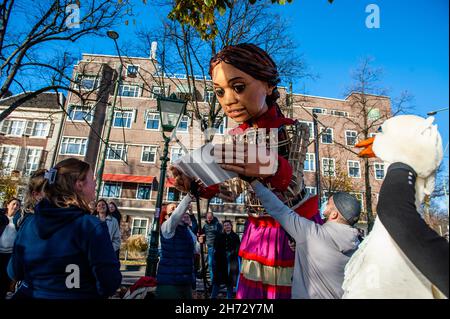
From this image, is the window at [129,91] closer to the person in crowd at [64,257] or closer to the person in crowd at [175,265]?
the person in crowd at [175,265]

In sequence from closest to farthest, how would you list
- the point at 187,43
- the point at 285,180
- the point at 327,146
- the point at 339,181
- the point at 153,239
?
1. the point at 285,180
2. the point at 153,239
3. the point at 187,43
4. the point at 339,181
5. the point at 327,146

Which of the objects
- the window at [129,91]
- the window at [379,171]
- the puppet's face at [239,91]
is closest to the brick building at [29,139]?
the window at [129,91]

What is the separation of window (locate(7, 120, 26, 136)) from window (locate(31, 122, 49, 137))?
1100 mm

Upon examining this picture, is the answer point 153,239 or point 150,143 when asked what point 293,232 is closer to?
point 153,239

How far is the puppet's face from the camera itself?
1.69 m

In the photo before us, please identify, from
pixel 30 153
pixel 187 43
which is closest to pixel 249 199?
pixel 187 43

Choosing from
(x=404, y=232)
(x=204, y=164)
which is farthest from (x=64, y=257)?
(x=404, y=232)

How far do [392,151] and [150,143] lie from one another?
86.2 ft

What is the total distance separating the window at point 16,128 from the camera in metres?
26.5

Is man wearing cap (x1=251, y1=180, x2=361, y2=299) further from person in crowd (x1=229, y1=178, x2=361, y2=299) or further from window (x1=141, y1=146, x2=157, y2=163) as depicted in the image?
window (x1=141, y1=146, x2=157, y2=163)

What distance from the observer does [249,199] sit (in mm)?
1745

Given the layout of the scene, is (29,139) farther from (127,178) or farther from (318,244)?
(318,244)

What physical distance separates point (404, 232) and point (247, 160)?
64cm

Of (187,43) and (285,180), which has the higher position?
(187,43)
